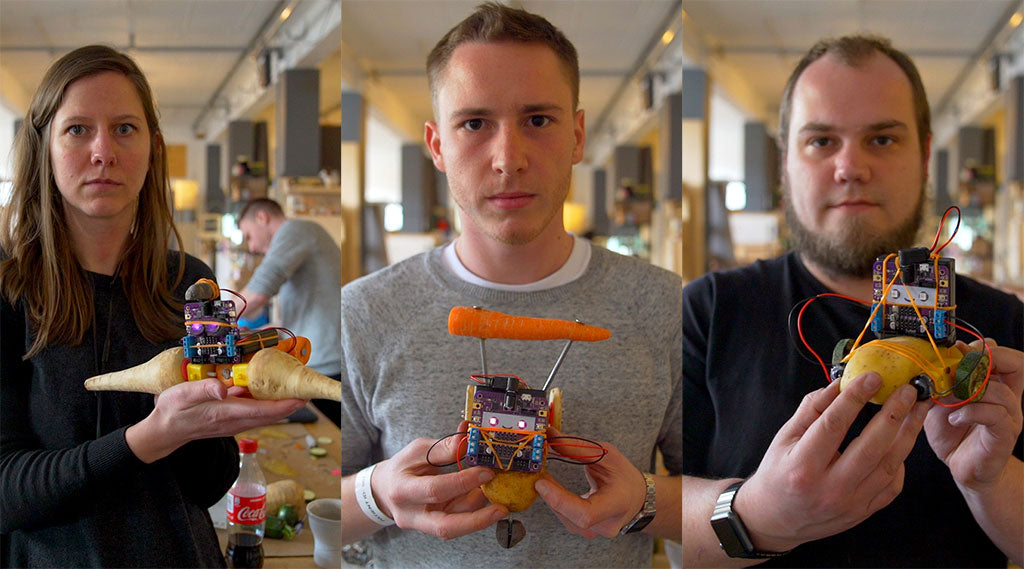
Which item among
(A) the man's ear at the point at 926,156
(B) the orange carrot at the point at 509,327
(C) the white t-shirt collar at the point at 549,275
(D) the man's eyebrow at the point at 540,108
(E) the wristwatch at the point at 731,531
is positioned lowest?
(E) the wristwatch at the point at 731,531

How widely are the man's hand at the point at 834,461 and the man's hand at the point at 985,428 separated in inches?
5.5

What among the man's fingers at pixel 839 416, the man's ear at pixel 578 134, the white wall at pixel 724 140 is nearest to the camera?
the man's fingers at pixel 839 416

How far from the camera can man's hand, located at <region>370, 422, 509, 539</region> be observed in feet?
3.61

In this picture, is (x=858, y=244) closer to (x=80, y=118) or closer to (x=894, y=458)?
(x=894, y=458)

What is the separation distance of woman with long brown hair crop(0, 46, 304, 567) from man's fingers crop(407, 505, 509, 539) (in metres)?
0.42

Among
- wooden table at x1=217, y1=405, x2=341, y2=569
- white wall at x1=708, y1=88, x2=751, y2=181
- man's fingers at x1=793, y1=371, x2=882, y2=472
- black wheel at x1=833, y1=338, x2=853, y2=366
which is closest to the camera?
man's fingers at x1=793, y1=371, x2=882, y2=472

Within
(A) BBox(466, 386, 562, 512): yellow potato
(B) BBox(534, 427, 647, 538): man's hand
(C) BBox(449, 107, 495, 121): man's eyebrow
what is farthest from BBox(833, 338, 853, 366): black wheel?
(C) BBox(449, 107, 495, 121): man's eyebrow

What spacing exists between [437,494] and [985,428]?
0.87 metres

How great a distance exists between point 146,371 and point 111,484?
0.68ft

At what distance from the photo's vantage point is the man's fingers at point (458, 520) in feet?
3.65

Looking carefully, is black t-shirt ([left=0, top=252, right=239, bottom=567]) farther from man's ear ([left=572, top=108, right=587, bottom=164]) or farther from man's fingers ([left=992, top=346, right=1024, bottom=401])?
man's fingers ([left=992, top=346, right=1024, bottom=401])

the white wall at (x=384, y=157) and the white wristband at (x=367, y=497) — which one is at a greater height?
the white wall at (x=384, y=157)

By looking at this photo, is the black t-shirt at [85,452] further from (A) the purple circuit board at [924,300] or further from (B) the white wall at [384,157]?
(A) the purple circuit board at [924,300]

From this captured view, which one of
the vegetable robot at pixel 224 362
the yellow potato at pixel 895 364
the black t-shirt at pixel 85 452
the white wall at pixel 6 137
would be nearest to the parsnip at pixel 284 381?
the vegetable robot at pixel 224 362
